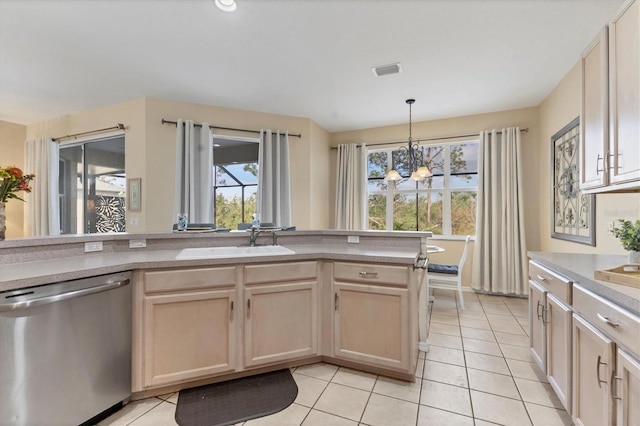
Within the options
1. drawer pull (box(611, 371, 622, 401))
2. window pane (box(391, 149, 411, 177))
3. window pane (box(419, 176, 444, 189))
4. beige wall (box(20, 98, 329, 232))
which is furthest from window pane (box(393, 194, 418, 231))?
drawer pull (box(611, 371, 622, 401))

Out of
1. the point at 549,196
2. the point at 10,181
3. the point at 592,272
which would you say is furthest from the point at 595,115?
the point at 10,181

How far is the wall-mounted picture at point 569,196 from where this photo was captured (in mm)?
2787

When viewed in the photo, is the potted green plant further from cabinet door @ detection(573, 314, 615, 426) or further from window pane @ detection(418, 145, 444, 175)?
window pane @ detection(418, 145, 444, 175)

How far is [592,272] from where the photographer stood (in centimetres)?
150

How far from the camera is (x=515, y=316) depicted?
3.31m

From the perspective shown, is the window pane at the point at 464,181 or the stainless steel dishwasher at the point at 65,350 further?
the window pane at the point at 464,181

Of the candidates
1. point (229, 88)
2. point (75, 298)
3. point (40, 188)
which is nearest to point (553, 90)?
point (229, 88)

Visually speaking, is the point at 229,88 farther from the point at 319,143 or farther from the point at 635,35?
the point at 635,35

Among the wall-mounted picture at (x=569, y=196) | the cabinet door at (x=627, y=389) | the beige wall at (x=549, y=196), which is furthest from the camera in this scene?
the wall-mounted picture at (x=569, y=196)

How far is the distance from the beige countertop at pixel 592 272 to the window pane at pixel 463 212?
256cm

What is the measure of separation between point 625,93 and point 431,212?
339 centimetres

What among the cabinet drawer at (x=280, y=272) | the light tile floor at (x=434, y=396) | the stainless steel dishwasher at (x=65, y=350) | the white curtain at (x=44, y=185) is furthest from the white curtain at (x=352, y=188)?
the white curtain at (x=44, y=185)

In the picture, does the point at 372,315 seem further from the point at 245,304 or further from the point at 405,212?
the point at 405,212

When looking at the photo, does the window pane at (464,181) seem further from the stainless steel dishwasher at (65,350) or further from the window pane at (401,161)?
the stainless steel dishwasher at (65,350)
